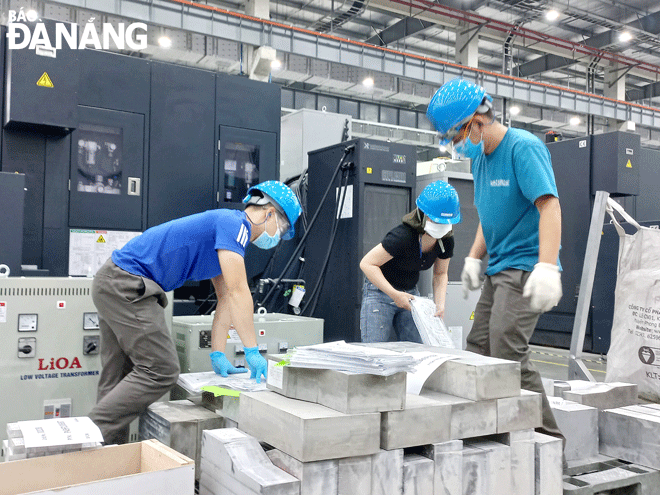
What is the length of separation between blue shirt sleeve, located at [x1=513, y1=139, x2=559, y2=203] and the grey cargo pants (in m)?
1.44

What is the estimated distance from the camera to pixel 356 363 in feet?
5.22

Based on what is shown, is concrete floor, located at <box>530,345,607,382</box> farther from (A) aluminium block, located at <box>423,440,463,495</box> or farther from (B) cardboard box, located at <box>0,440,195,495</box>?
(B) cardboard box, located at <box>0,440,195,495</box>

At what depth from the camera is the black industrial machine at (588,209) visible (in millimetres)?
5676

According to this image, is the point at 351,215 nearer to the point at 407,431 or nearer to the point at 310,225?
the point at 310,225

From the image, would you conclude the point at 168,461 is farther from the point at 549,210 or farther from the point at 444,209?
the point at 444,209

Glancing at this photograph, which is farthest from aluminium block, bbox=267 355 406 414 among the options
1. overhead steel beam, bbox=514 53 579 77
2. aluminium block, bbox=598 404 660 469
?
overhead steel beam, bbox=514 53 579 77

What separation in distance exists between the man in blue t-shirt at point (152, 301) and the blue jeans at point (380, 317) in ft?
3.22

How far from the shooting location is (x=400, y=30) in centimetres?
1012

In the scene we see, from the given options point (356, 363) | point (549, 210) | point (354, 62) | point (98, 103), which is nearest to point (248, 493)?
point (356, 363)

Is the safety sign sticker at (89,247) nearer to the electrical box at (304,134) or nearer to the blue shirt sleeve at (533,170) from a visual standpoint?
the electrical box at (304,134)

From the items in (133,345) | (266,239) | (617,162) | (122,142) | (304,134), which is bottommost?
(133,345)

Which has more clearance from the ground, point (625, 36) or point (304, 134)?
point (625, 36)

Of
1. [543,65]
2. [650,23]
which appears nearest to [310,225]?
[650,23]

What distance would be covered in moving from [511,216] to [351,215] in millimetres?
2014
